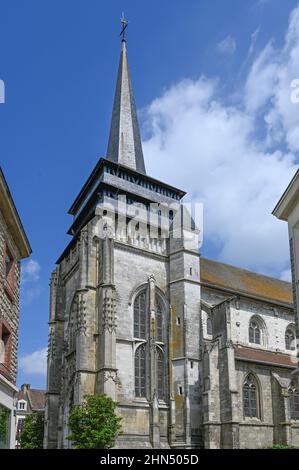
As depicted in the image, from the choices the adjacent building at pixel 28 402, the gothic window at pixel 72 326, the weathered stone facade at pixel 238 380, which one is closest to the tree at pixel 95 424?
the weathered stone facade at pixel 238 380

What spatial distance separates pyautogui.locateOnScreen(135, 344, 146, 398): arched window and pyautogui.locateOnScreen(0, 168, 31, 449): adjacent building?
13.7m

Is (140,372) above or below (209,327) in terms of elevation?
below

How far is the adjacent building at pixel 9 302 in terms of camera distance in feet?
51.2

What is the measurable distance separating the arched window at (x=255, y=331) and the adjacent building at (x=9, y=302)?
22.2 meters

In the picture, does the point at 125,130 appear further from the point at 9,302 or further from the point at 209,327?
the point at 9,302

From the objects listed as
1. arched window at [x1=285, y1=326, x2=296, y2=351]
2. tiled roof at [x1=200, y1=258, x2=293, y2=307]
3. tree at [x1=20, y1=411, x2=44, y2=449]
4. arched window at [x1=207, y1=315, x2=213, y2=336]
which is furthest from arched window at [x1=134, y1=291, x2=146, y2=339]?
arched window at [x1=285, y1=326, x2=296, y2=351]

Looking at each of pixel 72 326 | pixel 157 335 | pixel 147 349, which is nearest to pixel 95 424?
pixel 147 349

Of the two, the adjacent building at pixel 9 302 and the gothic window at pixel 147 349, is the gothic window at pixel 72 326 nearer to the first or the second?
the gothic window at pixel 147 349

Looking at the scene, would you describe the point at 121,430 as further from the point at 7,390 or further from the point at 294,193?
the point at 294,193

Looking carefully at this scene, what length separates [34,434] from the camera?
36.3m

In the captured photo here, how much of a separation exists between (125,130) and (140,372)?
17849 mm

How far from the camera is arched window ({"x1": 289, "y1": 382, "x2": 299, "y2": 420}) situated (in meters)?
34.2
